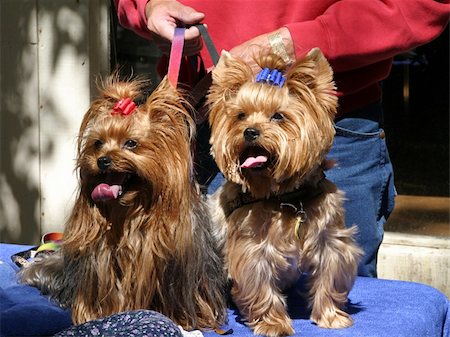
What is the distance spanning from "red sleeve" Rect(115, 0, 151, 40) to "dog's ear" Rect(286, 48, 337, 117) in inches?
23.0

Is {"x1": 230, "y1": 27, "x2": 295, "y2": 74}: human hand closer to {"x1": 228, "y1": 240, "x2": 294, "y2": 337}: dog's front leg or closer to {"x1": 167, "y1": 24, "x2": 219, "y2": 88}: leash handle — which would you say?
{"x1": 167, "y1": 24, "x2": 219, "y2": 88}: leash handle

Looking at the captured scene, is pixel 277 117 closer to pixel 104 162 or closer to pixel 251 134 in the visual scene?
pixel 251 134

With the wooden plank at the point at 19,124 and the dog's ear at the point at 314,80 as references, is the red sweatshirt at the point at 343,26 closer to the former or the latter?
the dog's ear at the point at 314,80

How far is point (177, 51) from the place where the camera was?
2.20 m

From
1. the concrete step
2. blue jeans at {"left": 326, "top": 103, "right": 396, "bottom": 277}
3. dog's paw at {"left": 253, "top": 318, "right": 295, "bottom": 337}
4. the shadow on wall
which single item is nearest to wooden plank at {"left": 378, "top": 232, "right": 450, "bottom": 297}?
the concrete step

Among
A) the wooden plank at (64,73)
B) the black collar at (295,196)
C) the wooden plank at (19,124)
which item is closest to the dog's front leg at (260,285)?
the black collar at (295,196)

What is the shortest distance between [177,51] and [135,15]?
1.39ft

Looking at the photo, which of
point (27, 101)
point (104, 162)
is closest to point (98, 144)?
point (104, 162)

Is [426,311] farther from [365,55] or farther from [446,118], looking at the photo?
[446,118]

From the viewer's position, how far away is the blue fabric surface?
6.95 feet

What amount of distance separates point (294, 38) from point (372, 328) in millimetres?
763

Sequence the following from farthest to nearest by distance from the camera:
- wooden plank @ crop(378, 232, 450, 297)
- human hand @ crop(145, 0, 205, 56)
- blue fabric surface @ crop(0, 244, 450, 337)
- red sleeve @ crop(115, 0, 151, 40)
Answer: wooden plank @ crop(378, 232, 450, 297) → red sleeve @ crop(115, 0, 151, 40) → human hand @ crop(145, 0, 205, 56) → blue fabric surface @ crop(0, 244, 450, 337)

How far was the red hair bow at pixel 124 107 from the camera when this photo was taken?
207cm

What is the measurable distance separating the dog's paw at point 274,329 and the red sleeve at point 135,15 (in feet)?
3.00
